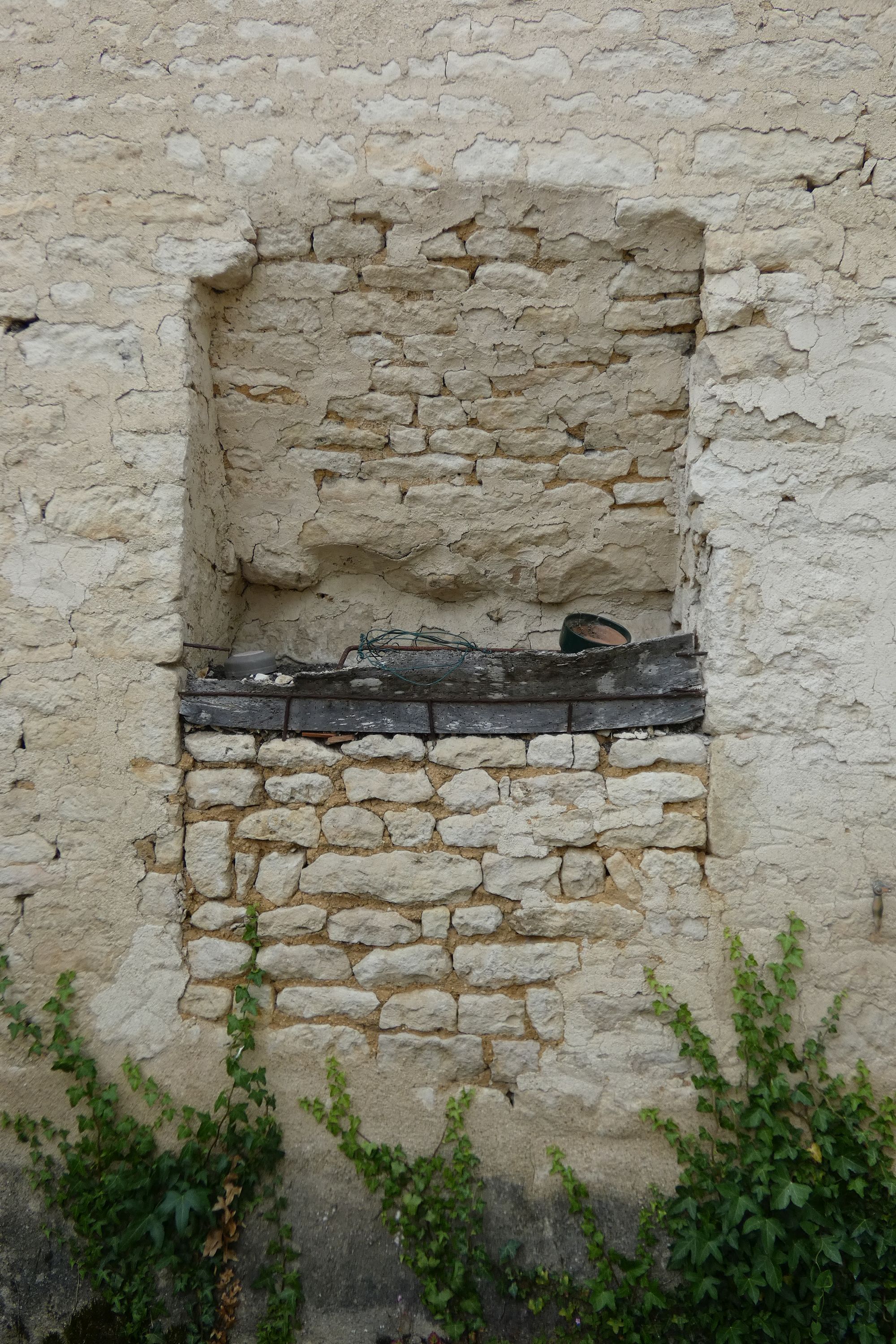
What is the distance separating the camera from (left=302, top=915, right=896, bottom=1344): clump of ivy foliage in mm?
2018

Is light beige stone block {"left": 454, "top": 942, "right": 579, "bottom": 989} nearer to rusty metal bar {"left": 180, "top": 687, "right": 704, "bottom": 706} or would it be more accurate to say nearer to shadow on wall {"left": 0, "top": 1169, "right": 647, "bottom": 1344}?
shadow on wall {"left": 0, "top": 1169, "right": 647, "bottom": 1344}

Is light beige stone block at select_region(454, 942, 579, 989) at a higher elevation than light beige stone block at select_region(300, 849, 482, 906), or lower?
lower

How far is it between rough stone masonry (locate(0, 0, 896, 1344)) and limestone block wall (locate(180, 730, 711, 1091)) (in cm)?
1

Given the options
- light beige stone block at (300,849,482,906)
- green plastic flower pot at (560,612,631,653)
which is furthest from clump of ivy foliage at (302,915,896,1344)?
green plastic flower pot at (560,612,631,653)

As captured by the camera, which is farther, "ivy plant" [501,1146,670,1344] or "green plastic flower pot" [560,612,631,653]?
"green plastic flower pot" [560,612,631,653]

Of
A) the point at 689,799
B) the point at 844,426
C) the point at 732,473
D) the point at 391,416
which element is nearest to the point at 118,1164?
the point at 689,799

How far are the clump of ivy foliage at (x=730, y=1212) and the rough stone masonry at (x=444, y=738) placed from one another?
0.08m

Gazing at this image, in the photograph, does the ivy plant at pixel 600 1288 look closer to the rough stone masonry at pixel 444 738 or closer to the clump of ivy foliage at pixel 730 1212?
the clump of ivy foliage at pixel 730 1212

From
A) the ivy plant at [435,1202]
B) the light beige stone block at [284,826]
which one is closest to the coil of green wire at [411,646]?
the light beige stone block at [284,826]

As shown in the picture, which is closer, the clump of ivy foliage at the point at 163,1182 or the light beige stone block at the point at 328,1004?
the clump of ivy foliage at the point at 163,1182

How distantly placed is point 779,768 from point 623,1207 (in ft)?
4.45

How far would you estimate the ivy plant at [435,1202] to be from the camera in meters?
2.12

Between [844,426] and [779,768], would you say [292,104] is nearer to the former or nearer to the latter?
[844,426]

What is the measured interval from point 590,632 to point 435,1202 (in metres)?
1.82
